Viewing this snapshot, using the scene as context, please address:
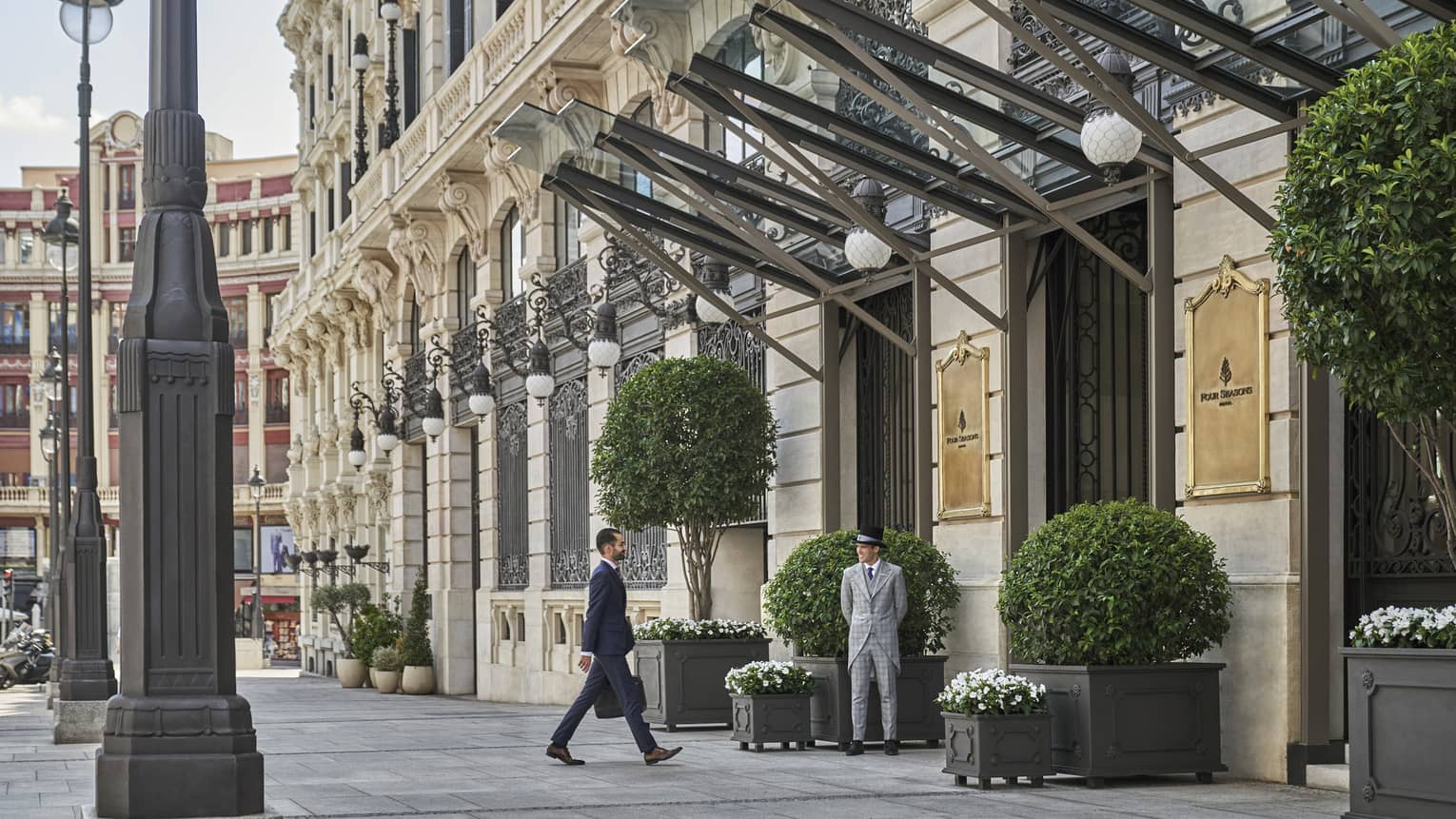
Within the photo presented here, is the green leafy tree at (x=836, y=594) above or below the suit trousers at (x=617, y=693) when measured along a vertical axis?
above

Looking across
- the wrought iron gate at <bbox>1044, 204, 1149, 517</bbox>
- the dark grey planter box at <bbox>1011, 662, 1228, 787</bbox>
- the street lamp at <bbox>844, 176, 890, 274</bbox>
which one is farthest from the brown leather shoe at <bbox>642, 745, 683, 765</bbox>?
the street lamp at <bbox>844, 176, 890, 274</bbox>

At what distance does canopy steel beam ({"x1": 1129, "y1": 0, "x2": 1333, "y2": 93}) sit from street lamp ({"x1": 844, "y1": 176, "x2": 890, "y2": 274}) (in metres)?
3.60

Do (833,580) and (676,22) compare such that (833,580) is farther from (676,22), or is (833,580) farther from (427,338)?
(427,338)

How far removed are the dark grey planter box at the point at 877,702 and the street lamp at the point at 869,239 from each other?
118 inches

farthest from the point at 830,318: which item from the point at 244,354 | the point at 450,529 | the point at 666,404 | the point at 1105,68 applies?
the point at 244,354

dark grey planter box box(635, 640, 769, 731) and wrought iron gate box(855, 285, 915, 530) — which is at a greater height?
wrought iron gate box(855, 285, 915, 530)

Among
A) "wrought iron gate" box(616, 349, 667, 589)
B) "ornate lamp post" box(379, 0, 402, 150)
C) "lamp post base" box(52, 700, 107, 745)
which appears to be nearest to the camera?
"lamp post base" box(52, 700, 107, 745)

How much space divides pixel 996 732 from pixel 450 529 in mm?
21362

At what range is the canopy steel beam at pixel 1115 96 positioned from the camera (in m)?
10.5

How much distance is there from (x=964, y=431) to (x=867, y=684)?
2.39m

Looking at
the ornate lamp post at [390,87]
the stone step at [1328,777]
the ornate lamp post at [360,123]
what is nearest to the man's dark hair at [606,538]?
the stone step at [1328,777]

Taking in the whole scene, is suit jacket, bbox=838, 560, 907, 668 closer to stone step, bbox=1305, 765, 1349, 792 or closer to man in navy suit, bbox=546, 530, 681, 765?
man in navy suit, bbox=546, 530, 681, 765

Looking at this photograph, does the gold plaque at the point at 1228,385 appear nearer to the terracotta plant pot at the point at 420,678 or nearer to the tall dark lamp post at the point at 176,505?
the tall dark lamp post at the point at 176,505

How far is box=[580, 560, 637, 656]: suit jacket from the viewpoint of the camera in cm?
1347
